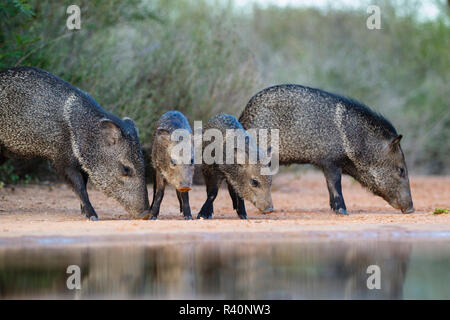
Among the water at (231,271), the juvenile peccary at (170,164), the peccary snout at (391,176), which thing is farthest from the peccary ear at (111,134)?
the peccary snout at (391,176)

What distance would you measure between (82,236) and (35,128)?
205cm

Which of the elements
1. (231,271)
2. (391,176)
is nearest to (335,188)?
(391,176)

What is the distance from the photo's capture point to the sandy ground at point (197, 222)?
6.15 metres

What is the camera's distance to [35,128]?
764 centimetres

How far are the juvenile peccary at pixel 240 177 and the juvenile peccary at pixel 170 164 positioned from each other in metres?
0.40

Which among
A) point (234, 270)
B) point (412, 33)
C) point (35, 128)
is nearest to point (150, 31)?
point (35, 128)

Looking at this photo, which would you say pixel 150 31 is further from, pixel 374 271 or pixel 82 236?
pixel 374 271

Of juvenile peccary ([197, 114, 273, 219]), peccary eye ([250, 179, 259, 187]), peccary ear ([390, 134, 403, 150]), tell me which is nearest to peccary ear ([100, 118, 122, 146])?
juvenile peccary ([197, 114, 273, 219])

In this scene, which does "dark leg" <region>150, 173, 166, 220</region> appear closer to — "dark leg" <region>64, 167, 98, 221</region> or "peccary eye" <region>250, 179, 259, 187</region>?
"dark leg" <region>64, 167, 98, 221</region>

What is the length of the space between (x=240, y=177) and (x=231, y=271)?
2.92m

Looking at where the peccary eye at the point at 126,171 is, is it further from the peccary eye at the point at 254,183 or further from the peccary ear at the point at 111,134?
the peccary eye at the point at 254,183

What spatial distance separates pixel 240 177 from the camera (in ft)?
25.4

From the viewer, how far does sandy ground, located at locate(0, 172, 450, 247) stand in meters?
6.15

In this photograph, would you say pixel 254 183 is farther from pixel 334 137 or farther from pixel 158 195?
pixel 334 137
